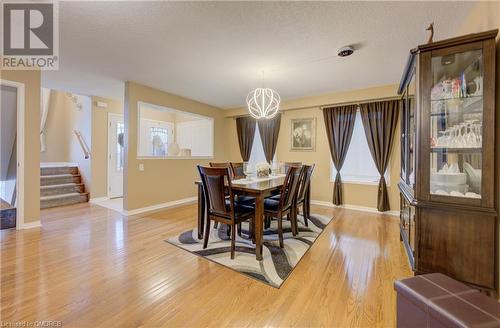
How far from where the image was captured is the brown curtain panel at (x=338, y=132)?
4.57 meters

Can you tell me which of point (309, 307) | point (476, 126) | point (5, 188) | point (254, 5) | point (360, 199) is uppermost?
point (254, 5)

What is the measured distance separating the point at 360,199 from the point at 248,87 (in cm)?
331

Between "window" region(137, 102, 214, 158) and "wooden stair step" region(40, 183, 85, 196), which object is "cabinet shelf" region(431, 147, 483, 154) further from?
"wooden stair step" region(40, 183, 85, 196)

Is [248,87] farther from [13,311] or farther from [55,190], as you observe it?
[55,190]

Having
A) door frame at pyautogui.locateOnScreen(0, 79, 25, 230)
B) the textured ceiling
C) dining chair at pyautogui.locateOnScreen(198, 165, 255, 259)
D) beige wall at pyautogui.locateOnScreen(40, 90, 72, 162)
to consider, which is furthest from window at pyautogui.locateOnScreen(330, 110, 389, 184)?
beige wall at pyautogui.locateOnScreen(40, 90, 72, 162)

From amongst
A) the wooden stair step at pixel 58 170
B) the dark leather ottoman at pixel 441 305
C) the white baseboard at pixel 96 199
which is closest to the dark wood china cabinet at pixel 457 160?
the dark leather ottoman at pixel 441 305

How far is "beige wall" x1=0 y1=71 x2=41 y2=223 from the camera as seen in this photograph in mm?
3201

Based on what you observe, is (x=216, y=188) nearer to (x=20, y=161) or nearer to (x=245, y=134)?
(x=20, y=161)

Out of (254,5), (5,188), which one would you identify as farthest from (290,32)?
(5,188)

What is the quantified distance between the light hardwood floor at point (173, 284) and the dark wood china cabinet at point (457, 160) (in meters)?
0.58

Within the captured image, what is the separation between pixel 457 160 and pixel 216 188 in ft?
7.11

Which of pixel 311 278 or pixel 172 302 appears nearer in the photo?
pixel 172 302

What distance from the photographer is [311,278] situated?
2043 millimetres

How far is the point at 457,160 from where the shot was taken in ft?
5.69
